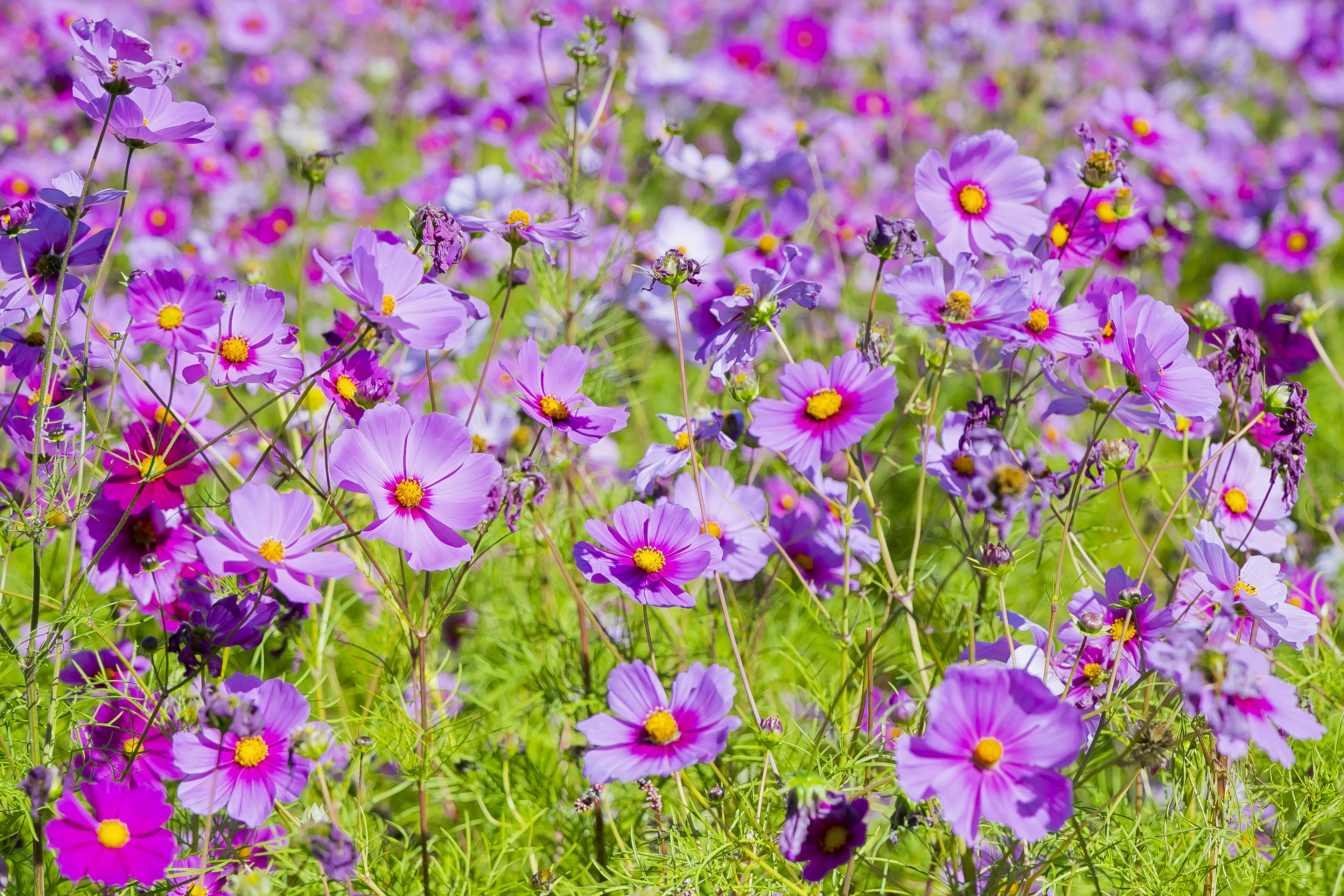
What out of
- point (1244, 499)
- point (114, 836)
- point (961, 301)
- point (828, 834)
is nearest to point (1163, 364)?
point (961, 301)

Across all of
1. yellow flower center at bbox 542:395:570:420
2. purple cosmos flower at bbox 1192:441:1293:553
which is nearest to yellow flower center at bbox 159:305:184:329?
yellow flower center at bbox 542:395:570:420

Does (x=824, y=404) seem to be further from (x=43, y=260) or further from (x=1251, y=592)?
(x=43, y=260)

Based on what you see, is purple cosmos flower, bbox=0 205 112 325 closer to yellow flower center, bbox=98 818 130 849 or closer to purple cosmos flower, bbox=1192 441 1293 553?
yellow flower center, bbox=98 818 130 849

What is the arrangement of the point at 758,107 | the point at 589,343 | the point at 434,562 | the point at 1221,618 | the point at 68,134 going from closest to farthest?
the point at 1221,618, the point at 434,562, the point at 589,343, the point at 68,134, the point at 758,107

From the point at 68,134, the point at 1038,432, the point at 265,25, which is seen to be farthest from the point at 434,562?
the point at 265,25

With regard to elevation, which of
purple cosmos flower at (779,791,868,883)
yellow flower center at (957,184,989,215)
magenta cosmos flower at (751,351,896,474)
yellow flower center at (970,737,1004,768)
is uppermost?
yellow flower center at (957,184,989,215)

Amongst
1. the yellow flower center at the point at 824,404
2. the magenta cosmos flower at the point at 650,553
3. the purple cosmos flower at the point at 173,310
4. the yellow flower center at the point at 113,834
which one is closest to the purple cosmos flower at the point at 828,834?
the magenta cosmos flower at the point at 650,553

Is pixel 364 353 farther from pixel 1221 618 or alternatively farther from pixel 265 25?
pixel 265 25
